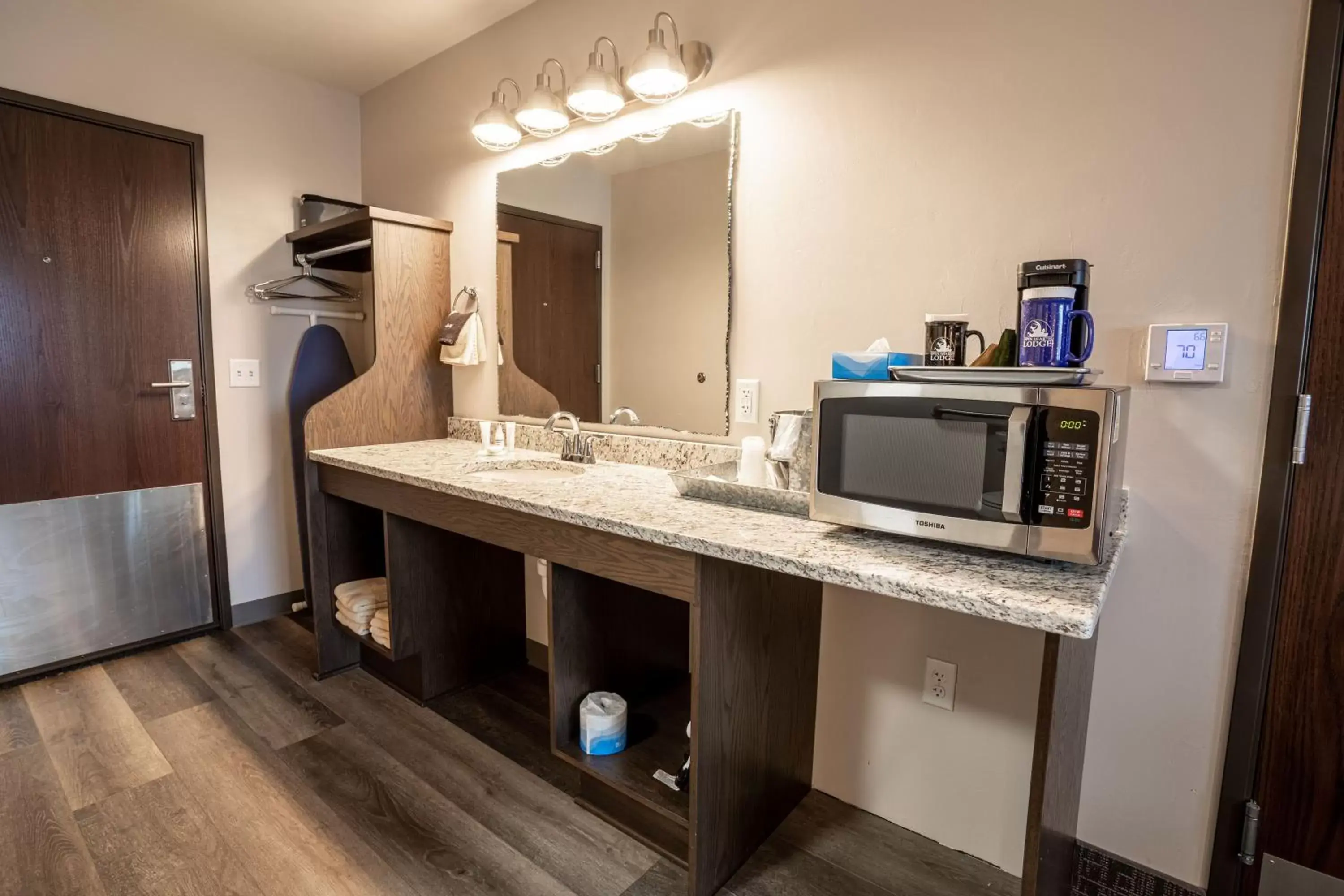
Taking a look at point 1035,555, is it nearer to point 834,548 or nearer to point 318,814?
point 834,548

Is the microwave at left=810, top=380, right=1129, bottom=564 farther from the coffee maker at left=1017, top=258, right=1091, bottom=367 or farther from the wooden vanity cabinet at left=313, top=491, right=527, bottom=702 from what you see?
the wooden vanity cabinet at left=313, top=491, right=527, bottom=702

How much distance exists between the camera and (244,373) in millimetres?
2725

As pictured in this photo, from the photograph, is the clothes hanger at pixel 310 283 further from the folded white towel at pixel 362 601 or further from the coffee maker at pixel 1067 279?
the coffee maker at pixel 1067 279

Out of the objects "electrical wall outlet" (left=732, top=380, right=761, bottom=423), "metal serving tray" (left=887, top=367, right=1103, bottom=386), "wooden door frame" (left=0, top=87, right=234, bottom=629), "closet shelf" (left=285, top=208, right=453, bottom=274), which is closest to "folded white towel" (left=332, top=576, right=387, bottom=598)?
"wooden door frame" (left=0, top=87, right=234, bottom=629)

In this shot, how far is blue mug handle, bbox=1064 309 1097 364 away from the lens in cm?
105

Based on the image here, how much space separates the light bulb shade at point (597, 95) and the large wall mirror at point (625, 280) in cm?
11

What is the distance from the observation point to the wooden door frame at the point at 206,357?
2.39m

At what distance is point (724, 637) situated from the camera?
1325 mm

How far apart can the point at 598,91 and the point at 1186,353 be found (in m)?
1.56

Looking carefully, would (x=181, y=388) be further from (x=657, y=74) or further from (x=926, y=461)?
(x=926, y=461)

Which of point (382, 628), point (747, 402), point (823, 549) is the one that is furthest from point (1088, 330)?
point (382, 628)

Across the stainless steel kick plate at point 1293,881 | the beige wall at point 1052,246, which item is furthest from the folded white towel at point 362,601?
the stainless steel kick plate at point 1293,881

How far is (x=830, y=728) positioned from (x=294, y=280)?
272cm

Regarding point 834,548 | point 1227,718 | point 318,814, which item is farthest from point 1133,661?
point 318,814
